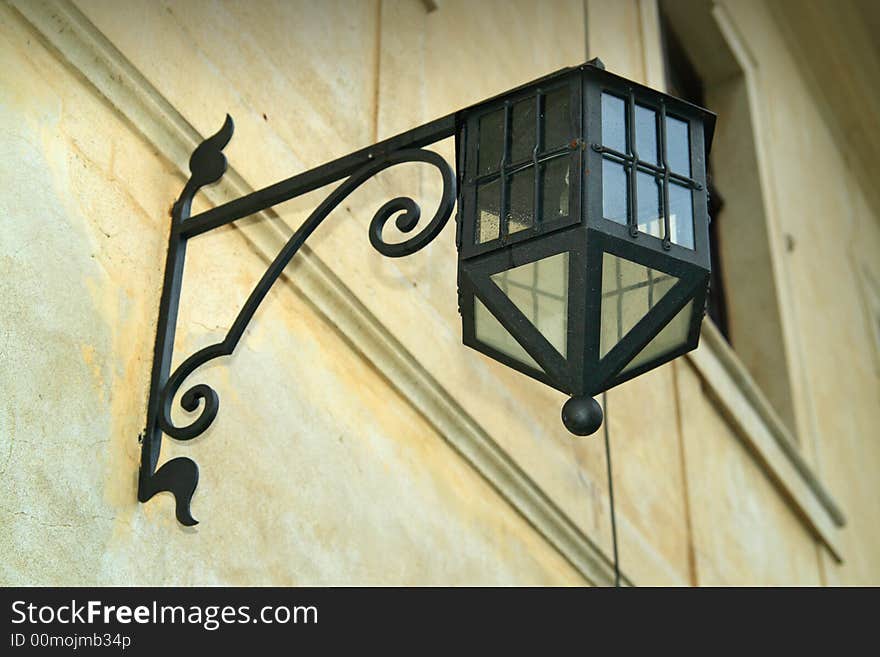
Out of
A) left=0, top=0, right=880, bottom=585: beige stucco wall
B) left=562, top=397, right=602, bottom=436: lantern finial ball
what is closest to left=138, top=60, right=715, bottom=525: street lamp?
left=562, top=397, right=602, bottom=436: lantern finial ball

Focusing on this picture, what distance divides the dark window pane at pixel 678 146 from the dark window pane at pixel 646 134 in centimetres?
2

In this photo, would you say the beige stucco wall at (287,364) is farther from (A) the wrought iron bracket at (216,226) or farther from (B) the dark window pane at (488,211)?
(B) the dark window pane at (488,211)

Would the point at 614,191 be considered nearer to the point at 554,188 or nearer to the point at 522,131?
the point at 554,188

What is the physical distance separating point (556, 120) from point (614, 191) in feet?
0.55

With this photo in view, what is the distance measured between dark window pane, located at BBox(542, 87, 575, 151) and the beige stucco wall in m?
0.79

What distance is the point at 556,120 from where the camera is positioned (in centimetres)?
210

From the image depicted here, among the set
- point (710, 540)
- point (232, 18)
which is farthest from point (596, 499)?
point (232, 18)

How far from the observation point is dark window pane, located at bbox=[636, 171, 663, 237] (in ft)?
6.65

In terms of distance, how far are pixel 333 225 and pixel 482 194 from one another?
3.12 ft

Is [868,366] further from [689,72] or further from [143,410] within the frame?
[143,410]

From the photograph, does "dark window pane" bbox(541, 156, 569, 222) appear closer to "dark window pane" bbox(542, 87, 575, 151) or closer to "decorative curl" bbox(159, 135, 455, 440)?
"dark window pane" bbox(542, 87, 575, 151)

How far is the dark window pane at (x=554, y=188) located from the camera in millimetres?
1997

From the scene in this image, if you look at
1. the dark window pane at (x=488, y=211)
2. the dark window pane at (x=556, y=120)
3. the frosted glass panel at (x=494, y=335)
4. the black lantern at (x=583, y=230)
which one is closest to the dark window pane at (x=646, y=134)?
the black lantern at (x=583, y=230)

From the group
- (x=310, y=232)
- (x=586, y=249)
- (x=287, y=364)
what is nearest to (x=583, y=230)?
(x=586, y=249)
